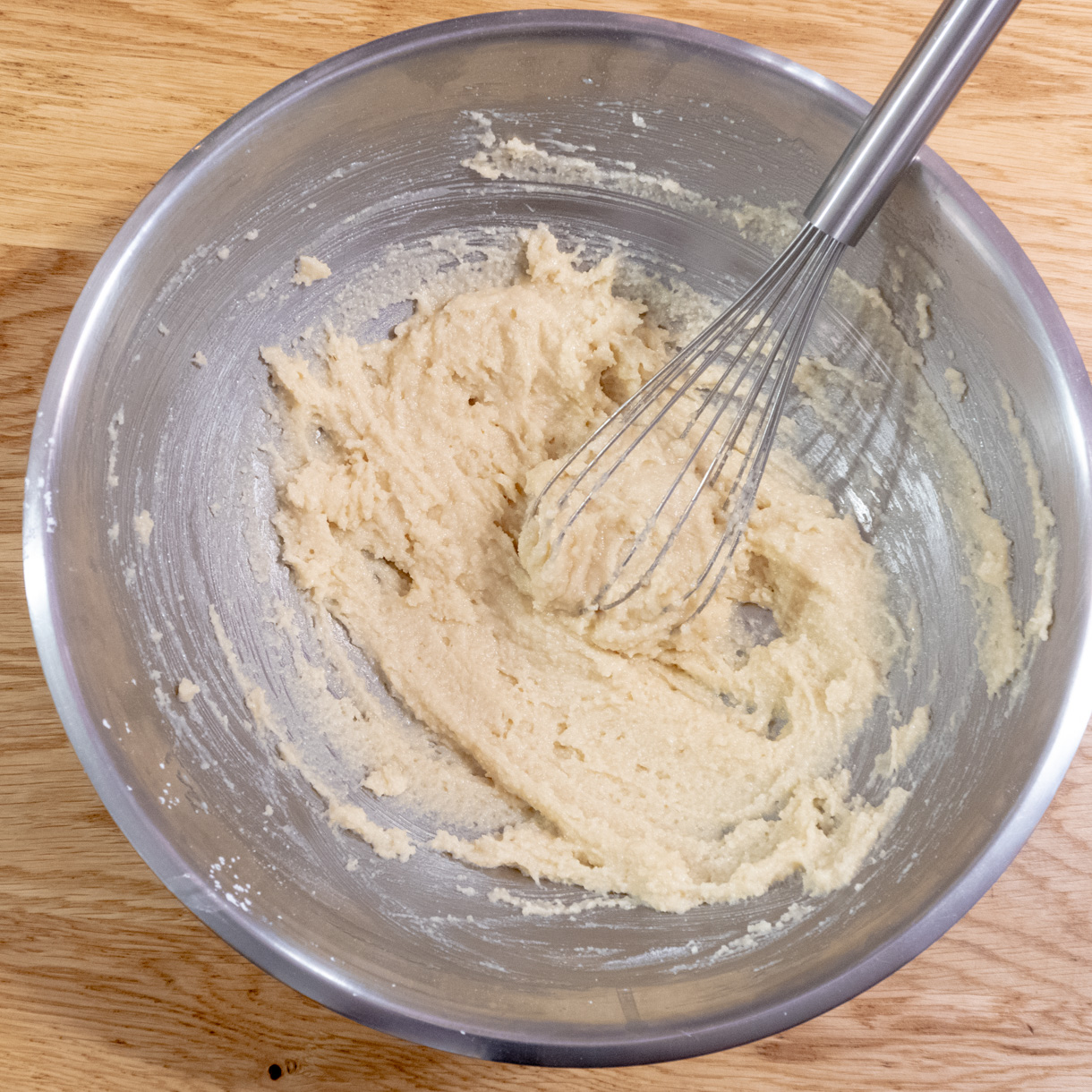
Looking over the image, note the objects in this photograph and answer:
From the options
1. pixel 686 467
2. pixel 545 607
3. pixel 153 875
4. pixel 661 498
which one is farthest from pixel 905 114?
pixel 153 875

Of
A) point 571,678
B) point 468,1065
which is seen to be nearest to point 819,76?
point 571,678

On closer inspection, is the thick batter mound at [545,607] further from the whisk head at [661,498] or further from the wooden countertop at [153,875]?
the wooden countertop at [153,875]

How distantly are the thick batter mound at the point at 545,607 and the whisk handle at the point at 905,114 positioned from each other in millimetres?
498

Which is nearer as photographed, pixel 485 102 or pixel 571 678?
pixel 485 102

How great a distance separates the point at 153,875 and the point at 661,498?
1.15 meters

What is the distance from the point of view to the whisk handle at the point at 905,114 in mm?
1126

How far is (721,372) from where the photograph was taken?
1754 millimetres

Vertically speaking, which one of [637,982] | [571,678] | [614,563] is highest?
[614,563]

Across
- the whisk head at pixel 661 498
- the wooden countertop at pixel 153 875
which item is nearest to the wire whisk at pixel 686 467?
the whisk head at pixel 661 498

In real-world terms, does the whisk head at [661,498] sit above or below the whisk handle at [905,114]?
below

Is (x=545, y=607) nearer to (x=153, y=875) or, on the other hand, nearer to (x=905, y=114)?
(x=153, y=875)

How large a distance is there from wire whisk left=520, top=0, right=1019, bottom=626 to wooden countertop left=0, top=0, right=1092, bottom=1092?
1.65 ft

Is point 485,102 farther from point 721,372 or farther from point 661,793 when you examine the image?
point 661,793

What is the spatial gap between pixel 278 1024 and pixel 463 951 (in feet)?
1.22
